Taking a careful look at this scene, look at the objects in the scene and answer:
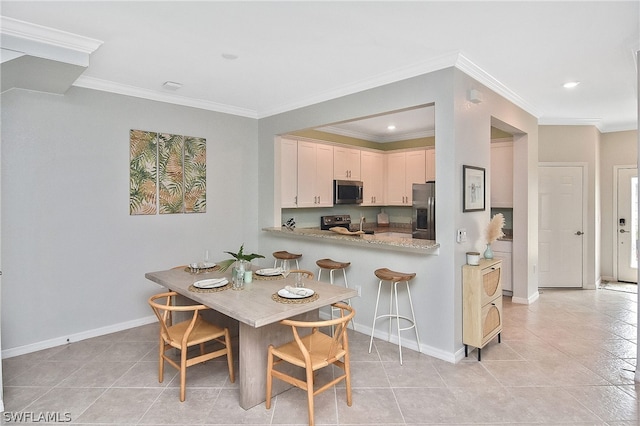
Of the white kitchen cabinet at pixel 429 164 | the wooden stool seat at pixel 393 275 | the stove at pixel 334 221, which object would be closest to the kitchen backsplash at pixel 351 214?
the stove at pixel 334 221

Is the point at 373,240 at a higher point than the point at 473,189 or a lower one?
lower

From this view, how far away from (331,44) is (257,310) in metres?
2.03

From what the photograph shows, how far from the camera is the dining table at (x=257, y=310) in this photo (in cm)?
226

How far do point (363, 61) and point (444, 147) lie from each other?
3.34ft

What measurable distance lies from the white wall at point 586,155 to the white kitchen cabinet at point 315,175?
3.31 m

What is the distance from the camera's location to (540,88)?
3.97m

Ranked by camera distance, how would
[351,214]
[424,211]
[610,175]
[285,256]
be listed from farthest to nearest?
[351,214], [610,175], [424,211], [285,256]

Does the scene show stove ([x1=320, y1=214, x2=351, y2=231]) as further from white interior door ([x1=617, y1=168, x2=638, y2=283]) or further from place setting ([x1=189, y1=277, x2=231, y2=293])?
white interior door ([x1=617, y1=168, x2=638, y2=283])

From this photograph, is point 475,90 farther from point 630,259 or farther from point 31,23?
point 630,259

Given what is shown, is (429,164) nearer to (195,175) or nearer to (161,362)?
(195,175)

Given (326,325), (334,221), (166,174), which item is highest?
(166,174)

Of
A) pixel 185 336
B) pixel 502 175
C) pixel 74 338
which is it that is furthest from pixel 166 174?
pixel 502 175

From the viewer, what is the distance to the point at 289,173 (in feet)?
17.0

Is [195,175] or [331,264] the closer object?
[331,264]
